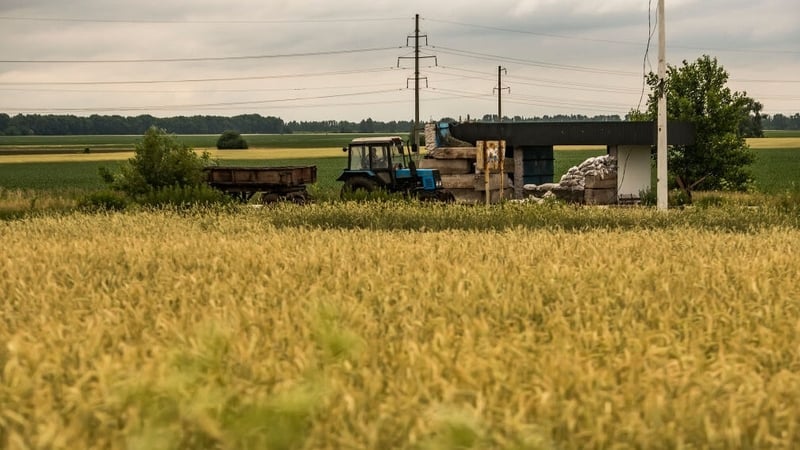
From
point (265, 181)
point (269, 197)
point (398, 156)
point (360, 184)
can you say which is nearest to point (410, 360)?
point (360, 184)

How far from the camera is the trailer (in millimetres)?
34375

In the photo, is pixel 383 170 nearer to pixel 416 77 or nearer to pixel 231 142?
pixel 416 77

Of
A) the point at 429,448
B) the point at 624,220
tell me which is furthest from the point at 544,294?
the point at 624,220

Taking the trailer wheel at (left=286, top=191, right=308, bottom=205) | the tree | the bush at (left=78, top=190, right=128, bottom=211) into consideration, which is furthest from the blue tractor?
the tree

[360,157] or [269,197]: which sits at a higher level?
[360,157]

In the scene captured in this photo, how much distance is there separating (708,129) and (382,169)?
18658 millimetres

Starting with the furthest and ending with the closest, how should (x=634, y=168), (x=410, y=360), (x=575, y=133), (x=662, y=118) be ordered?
(x=634, y=168), (x=575, y=133), (x=662, y=118), (x=410, y=360)

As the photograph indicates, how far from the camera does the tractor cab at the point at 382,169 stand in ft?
104

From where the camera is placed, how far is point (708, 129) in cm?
4372

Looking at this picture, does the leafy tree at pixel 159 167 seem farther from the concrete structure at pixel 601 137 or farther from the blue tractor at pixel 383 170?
the concrete structure at pixel 601 137

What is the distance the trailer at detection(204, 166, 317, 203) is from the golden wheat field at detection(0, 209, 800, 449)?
24.6 metres

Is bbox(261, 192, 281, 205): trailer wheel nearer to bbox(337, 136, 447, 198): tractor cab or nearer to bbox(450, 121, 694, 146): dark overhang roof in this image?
bbox(337, 136, 447, 198): tractor cab

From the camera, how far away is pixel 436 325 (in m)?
6.42

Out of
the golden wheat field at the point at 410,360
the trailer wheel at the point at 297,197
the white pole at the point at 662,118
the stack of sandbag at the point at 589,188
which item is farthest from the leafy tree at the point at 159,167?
the golden wheat field at the point at 410,360
